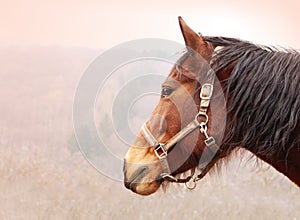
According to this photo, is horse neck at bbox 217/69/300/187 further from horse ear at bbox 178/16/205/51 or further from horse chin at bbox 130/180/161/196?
horse chin at bbox 130/180/161/196

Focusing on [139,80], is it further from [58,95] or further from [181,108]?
[58,95]

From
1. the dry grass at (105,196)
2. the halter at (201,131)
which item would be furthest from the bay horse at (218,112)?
the dry grass at (105,196)

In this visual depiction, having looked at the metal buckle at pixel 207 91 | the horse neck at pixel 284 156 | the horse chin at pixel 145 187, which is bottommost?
the horse chin at pixel 145 187

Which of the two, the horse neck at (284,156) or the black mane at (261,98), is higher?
the black mane at (261,98)

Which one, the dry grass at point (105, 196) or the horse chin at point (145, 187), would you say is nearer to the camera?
the horse chin at point (145, 187)

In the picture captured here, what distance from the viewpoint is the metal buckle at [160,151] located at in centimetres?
203

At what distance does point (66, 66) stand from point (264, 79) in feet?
10.2

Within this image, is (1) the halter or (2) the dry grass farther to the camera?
(2) the dry grass

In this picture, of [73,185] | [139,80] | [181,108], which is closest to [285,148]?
[181,108]

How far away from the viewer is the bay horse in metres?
1.96

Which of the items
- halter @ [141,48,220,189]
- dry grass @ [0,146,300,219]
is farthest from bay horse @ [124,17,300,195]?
dry grass @ [0,146,300,219]

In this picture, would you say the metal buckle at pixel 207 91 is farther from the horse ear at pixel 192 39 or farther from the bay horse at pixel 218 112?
the horse ear at pixel 192 39

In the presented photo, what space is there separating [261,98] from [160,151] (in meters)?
0.46

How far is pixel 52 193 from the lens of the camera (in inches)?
175
